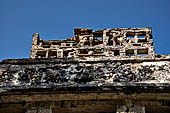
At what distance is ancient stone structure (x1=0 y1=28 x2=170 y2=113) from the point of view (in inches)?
364

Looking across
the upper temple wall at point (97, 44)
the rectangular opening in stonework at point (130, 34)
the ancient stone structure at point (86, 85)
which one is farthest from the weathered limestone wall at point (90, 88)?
the rectangular opening in stonework at point (130, 34)

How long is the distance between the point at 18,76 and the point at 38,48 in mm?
2995

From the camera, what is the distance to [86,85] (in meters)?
9.56

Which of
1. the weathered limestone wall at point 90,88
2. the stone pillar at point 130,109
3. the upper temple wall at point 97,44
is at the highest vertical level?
the upper temple wall at point 97,44

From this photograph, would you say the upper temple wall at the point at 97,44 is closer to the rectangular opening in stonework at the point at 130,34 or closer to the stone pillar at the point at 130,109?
the rectangular opening in stonework at the point at 130,34

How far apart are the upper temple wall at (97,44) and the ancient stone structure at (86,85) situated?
1.69 meters

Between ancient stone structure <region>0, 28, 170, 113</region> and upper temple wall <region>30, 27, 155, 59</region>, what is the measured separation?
1688 millimetres

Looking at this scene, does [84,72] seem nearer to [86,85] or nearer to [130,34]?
[86,85]

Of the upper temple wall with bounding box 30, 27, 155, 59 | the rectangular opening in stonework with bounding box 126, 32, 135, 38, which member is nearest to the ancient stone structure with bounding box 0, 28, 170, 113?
the upper temple wall with bounding box 30, 27, 155, 59

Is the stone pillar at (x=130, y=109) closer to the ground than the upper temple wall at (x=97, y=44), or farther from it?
closer to the ground

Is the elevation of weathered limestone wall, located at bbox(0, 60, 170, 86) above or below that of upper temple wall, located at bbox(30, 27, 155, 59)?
below

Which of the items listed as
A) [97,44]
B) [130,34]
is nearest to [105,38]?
[97,44]

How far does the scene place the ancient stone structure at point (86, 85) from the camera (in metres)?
9.24

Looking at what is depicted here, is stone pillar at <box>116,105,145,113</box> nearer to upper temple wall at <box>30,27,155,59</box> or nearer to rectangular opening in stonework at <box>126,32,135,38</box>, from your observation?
upper temple wall at <box>30,27,155,59</box>
